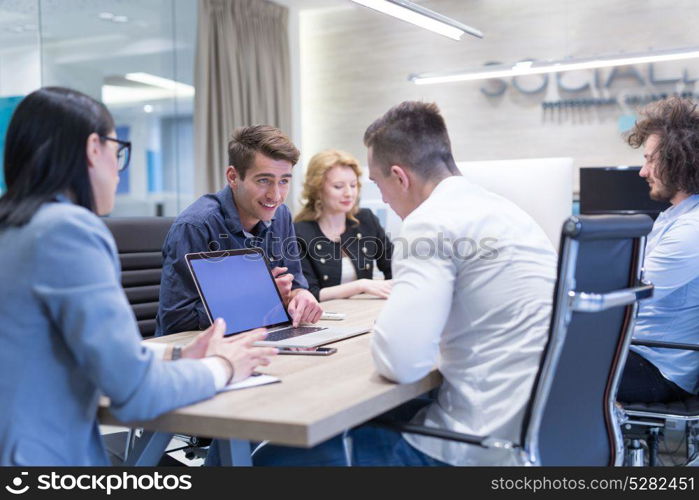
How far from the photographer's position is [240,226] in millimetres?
2695

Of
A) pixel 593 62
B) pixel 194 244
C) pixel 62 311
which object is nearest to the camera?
pixel 62 311

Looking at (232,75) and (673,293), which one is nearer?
(673,293)

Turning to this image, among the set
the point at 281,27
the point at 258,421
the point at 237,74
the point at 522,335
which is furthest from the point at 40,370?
the point at 281,27

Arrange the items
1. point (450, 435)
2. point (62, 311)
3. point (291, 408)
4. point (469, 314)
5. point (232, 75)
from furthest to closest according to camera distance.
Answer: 1. point (232, 75)
2. point (469, 314)
3. point (450, 435)
4. point (291, 408)
5. point (62, 311)

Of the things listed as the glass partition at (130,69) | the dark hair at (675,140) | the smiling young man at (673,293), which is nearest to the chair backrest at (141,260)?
the smiling young man at (673,293)

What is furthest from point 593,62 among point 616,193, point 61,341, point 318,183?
point 61,341

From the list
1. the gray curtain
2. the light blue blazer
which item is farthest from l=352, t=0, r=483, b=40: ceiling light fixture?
the gray curtain

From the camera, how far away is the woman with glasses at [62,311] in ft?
4.29

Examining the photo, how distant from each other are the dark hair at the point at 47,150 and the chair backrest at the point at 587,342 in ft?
2.97

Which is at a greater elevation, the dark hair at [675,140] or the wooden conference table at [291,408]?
the dark hair at [675,140]

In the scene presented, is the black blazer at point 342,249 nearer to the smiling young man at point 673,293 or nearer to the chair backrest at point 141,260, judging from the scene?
the chair backrest at point 141,260

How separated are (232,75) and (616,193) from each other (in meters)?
3.35

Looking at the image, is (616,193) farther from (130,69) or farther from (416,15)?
(130,69)

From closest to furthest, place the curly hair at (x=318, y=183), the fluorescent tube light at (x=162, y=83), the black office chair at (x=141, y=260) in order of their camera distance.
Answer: the black office chair at (x=141, y=260)
the curly hair at (x=318, y=183)
the fluorescent tube light at (x=162, y=83)
